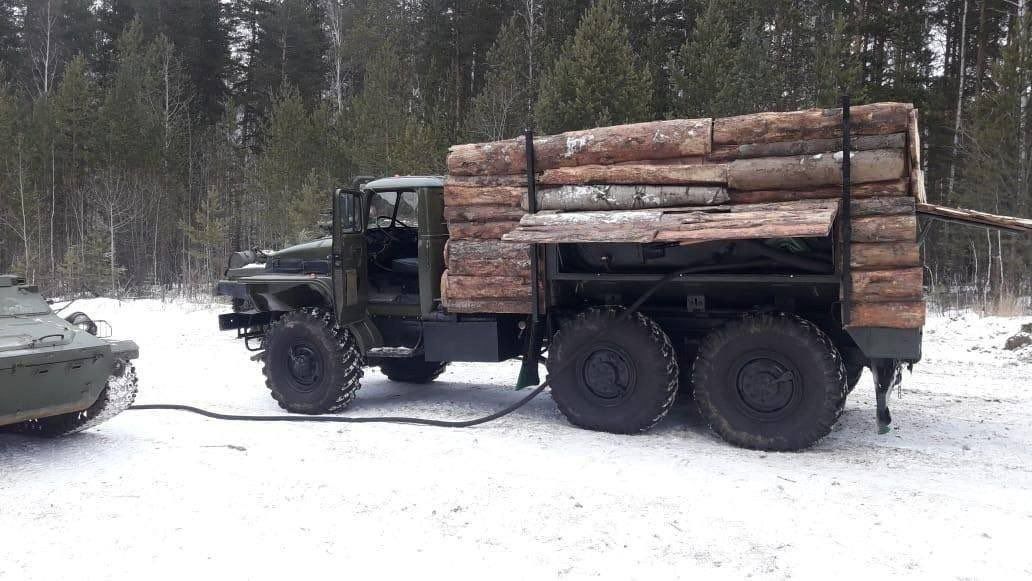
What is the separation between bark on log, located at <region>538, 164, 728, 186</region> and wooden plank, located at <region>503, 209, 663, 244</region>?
0.29 m

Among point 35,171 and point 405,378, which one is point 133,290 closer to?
point 35,171

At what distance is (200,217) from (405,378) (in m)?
18.2

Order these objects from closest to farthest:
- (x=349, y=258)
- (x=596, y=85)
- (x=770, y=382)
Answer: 1. (x=770, y=382)
2. (x=349, y=258)
3. (x=596, y=85)

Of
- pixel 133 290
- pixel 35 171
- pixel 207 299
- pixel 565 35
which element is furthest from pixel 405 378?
pixel 35 171

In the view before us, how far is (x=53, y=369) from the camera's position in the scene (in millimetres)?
5871

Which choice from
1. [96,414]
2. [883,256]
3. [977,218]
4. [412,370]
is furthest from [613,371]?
[96,414]

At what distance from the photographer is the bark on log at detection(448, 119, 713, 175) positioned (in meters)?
6.29

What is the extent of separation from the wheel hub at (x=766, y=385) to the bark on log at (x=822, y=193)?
125cm

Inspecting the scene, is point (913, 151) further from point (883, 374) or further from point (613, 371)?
point (613, 371)

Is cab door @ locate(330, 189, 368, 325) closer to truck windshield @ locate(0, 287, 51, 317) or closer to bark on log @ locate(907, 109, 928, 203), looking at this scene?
truck windshield @ locate(0, 287, 51, 317)

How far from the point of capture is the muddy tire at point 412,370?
30.4ft

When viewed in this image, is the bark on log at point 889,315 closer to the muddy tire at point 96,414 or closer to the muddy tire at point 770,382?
the muddy tire at point 770,382

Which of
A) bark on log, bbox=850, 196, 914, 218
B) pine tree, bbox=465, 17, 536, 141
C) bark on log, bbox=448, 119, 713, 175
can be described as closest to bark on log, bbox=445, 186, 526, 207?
bark on log, bbox=448, 119, 713, 175

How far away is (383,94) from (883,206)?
20.2 meters
